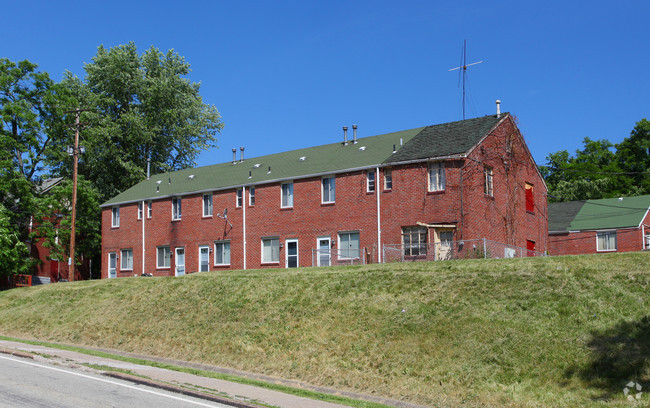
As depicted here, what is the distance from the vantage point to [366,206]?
33.9 metres

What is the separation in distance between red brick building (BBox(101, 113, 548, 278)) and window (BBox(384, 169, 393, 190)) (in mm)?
52

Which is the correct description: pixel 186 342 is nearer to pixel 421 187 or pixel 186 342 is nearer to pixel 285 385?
pixel 285 385

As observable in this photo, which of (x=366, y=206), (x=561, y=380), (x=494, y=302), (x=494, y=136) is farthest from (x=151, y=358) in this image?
(x=494, y=136)

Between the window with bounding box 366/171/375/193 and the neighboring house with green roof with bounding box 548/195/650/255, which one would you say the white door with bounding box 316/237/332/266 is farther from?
the neighboring house with green roof with bounding box 548/195/650/255

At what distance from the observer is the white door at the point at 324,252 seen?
34.4 meters

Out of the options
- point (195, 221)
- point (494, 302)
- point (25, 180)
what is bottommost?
point (494, 302)

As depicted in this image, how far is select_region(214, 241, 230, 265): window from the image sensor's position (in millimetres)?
40281

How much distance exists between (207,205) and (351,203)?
11838 mm

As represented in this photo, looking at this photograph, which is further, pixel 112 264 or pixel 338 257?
pixel 112 264

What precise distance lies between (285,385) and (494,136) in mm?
21628

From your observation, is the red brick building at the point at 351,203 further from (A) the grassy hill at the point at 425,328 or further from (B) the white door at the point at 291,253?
(A) the grassy hill at the point at 425,328

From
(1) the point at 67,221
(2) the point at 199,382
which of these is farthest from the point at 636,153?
(2) the point at 199,382

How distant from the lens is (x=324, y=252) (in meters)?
34.8

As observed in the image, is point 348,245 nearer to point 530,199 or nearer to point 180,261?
point 530,199
